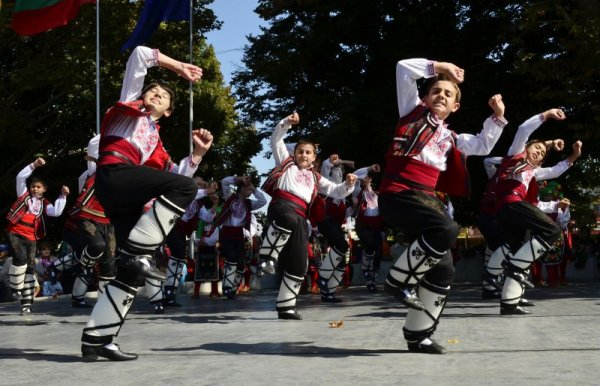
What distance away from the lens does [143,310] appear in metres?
11.0

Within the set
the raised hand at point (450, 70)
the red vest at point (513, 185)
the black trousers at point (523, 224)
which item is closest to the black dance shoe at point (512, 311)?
the black trousers at point (523, 224)

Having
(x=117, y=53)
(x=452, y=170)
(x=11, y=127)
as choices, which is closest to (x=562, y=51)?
(x=452, y=170)

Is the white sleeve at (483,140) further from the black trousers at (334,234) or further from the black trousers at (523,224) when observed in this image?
the black trousers at (334,234)

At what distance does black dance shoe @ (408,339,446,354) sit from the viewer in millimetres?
5379

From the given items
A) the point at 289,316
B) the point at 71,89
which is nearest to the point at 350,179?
the point at 289,316

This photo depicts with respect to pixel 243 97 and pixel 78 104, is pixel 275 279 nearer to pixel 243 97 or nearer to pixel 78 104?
pixel 243 97

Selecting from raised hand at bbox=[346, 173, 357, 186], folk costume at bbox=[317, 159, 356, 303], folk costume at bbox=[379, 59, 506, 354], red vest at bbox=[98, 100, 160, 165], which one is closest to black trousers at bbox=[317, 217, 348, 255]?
folk costume at bbox=[317, 159, 356, 303]

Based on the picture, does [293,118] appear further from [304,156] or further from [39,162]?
[39,162]

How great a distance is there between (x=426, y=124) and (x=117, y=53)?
66.2 ft

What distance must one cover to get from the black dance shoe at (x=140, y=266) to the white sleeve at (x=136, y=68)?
1.12 meters

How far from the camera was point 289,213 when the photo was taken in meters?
9.10

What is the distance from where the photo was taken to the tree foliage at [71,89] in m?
23.3

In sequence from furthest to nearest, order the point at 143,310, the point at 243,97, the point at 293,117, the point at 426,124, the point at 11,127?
the point at 243,97
the point at 11,127
the point at 143,310
the point at 293,117
the point at 426,124

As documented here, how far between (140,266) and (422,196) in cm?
192
